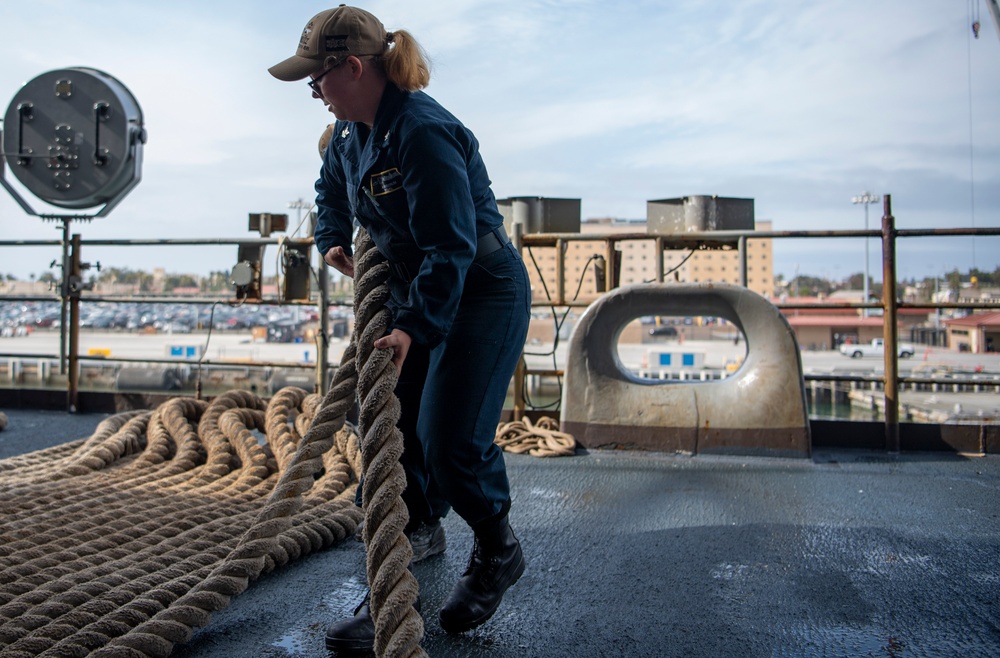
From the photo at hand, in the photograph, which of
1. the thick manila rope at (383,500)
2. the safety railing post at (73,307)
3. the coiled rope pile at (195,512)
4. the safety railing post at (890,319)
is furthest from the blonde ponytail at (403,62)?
the safety railing post at (73,307)

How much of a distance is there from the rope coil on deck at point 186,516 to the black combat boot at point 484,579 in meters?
0.34

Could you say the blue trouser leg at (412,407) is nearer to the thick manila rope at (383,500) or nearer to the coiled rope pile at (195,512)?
the coiled rope pile at (195,512)

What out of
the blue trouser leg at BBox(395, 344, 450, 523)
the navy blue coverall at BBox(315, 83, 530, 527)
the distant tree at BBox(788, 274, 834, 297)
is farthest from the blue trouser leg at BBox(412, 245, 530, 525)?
the distant tree at BBox(788, 274, 834, 297)

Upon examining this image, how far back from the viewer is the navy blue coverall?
1.51 metres

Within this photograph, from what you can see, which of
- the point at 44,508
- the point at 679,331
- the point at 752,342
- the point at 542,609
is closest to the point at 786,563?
the point at 542,609

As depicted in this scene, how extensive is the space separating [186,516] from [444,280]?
1522 millimetres

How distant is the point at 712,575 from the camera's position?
2.05m

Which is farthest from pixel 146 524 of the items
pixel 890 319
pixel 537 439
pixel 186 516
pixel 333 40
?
pixel 890 319

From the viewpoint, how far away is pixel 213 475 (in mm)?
3041

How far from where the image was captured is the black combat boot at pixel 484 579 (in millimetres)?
1687

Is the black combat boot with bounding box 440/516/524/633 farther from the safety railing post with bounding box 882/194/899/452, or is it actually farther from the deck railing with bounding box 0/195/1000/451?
the safety railing post with bounding box 882/194/899/452

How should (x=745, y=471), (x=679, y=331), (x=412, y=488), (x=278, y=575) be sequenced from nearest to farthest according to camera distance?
1. (x=412, y=488)
2. (x=278, y=575)
3. (x=745, y=471)
4. (x=679, y=331)

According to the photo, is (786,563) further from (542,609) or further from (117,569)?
(117,569)

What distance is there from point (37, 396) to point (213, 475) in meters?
3.10
